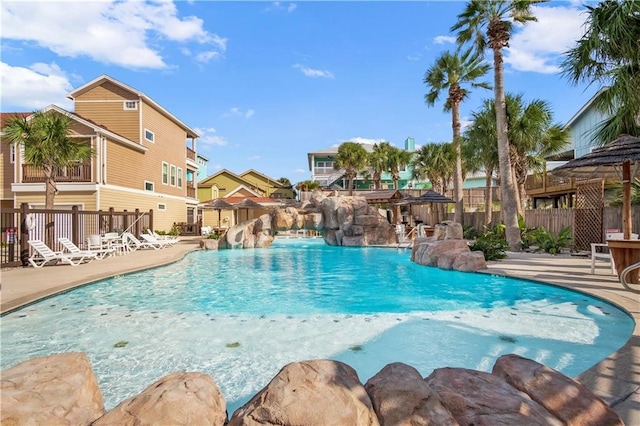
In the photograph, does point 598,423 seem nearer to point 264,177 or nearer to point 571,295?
point 571,295

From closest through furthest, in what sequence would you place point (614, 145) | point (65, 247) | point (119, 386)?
point (119, 386), point (614, 145), point (65, 247)

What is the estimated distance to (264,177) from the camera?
Answer: 41.6m

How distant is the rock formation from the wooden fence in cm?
1057

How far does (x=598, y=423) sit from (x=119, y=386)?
443 centimetres

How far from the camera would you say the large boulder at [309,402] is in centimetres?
201

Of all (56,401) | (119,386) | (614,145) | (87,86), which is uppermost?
(87,86)

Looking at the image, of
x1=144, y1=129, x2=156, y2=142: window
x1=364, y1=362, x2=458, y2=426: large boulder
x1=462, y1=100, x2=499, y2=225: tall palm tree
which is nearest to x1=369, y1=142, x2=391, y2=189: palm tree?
x1=462, y1=100, x2=499, y2=225: tall palm tree

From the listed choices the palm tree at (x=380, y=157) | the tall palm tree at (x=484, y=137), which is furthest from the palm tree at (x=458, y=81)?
the palm tree at (x=380, y=157)

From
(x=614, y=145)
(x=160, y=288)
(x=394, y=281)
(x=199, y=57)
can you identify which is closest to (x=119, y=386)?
(x=160, y=288)

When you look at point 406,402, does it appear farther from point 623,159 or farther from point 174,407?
point 623,159

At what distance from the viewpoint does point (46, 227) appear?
12375 mm

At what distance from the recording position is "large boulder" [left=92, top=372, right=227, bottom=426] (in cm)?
206

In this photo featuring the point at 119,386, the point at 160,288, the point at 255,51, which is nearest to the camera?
the point at 119,386

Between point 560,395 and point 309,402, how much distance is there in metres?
1.69
